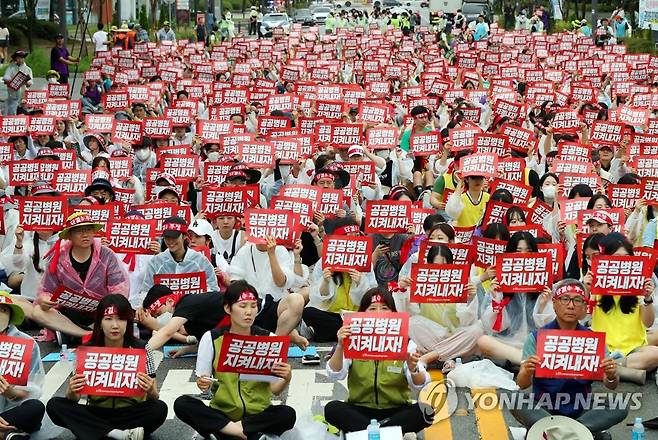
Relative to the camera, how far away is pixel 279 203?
465 inches

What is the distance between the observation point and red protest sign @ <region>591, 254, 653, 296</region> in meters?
9.53

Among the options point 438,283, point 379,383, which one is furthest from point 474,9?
point 379,383

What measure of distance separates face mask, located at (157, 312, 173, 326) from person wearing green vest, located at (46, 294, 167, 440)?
2.26 metres

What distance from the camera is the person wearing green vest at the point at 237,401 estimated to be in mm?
8164

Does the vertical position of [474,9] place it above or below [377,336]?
below

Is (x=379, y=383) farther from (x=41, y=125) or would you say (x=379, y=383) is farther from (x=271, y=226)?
(x=41, y=125)

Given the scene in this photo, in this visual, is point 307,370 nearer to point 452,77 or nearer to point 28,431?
point 28,431

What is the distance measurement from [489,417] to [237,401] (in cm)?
201

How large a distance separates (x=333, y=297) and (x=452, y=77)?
56.1 feet

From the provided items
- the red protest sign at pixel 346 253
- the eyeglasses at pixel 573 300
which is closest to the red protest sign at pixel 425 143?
the red protest sign at pixel 346 253

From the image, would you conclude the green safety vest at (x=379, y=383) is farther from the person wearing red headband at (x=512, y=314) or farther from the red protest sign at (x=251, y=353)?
the person wearing red headband at (x=512, y=314)

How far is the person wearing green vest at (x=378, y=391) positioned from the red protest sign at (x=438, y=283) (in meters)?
1.43

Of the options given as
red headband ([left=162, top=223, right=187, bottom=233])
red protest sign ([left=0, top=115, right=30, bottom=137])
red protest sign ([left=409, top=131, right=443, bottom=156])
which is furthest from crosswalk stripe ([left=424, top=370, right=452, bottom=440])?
red protest sign ([left=0, top=115, right=30, bottom=137])

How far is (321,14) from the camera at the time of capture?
67562mm
